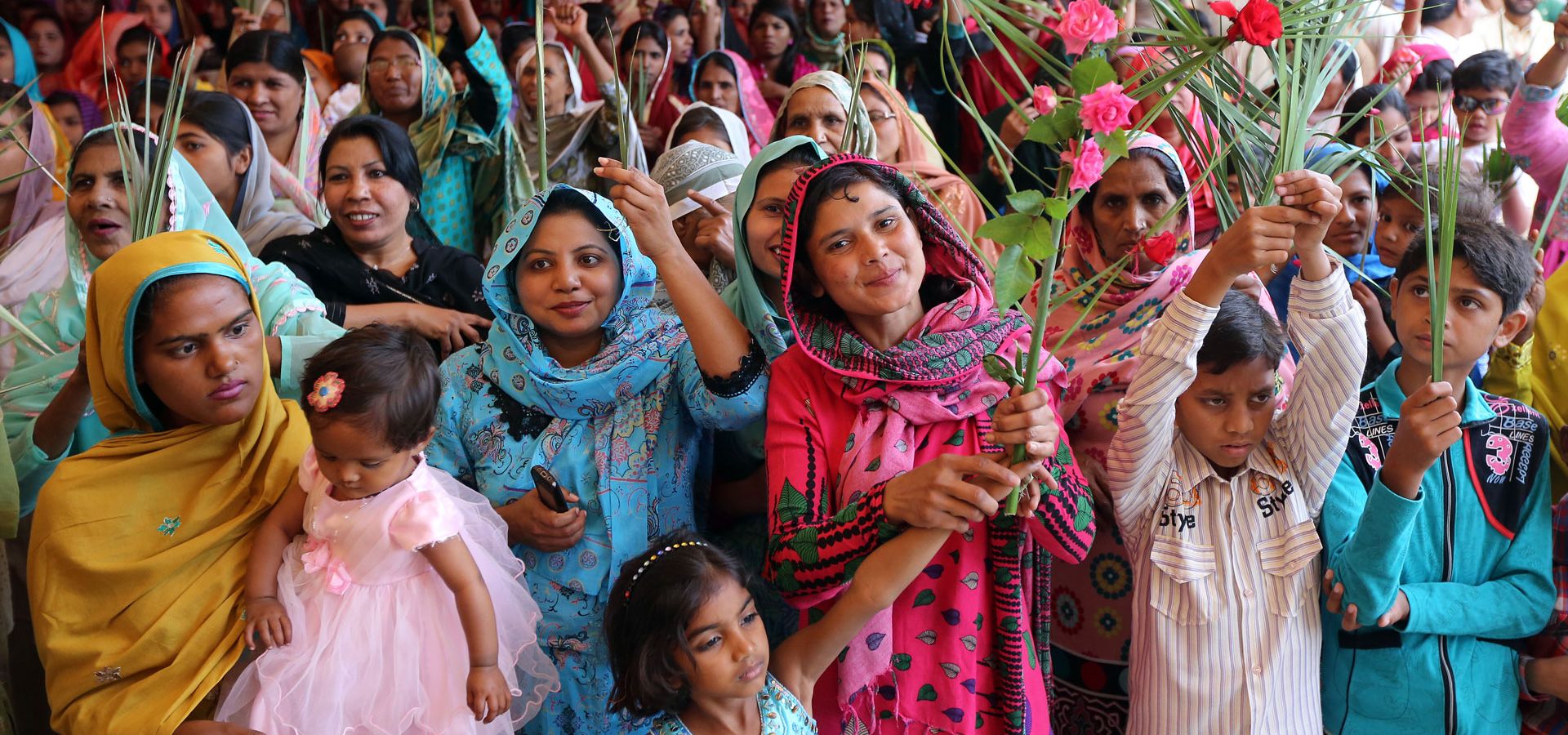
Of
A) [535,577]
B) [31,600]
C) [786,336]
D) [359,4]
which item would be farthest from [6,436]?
[359,4]

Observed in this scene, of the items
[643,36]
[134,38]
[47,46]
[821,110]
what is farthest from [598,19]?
[47,46]

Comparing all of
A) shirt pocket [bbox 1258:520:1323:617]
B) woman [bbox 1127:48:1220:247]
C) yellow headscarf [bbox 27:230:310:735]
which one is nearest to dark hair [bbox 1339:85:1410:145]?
woman [bbox 1127:48:1220:247]

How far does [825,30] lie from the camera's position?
5609 millimetres

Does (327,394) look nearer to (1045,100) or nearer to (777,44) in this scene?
(1045,100)

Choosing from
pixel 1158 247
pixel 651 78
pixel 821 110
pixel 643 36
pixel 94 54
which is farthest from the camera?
pixel 94 54

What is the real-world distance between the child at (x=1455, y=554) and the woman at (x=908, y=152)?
1.39m

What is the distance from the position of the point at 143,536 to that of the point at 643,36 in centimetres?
353

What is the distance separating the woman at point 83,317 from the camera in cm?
244

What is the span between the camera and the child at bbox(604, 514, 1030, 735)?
1816mm

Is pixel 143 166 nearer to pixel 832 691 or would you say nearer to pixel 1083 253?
pixel 832 691

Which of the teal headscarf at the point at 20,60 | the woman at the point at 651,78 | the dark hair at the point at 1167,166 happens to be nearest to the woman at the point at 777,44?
the woman at the point at 651,78

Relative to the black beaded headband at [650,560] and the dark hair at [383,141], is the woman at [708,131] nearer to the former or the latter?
the dark hair at [383,141]

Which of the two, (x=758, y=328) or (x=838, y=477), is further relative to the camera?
(x=758, y=328)

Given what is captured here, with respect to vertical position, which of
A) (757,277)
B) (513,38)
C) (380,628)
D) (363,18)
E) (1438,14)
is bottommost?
(380,628)
